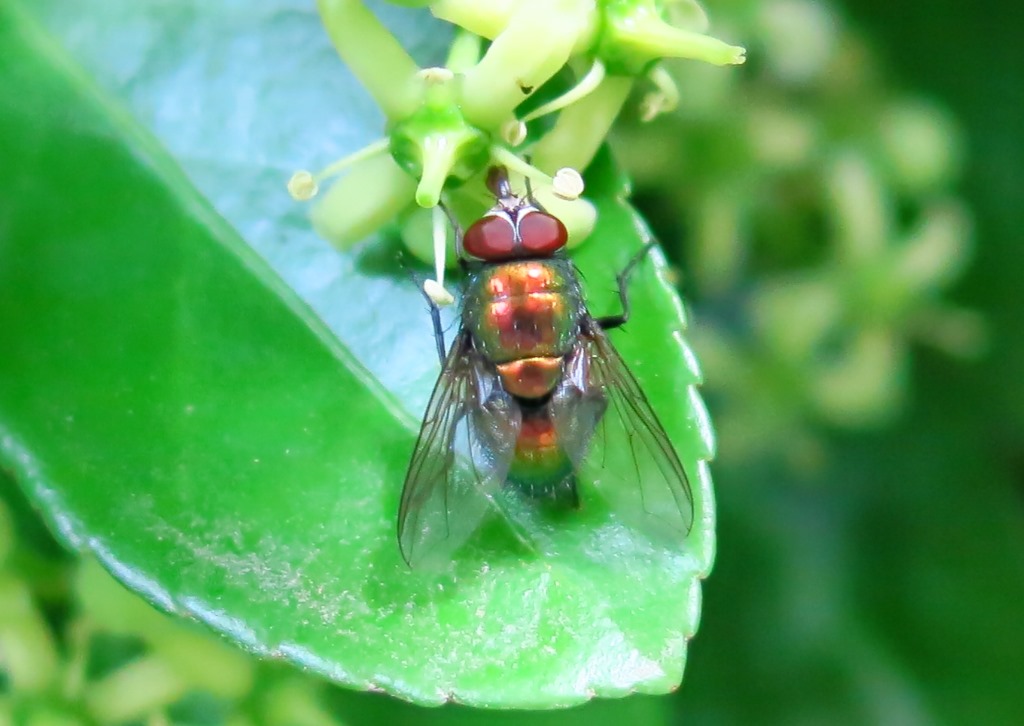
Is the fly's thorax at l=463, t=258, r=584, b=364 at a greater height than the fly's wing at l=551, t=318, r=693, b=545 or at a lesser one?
greater

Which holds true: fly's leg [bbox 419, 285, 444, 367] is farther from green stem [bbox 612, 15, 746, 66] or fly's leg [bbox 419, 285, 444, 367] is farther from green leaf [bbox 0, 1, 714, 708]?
green stem [bbox 612, 15, 746, 66]

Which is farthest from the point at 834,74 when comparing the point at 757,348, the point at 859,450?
the point at 859,450

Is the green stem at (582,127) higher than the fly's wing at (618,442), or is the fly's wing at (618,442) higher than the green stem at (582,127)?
the green stem at (582,127)

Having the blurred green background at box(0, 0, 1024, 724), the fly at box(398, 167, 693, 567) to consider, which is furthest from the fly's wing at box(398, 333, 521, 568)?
the blurred green background at box(0, 0, 1024, 724)

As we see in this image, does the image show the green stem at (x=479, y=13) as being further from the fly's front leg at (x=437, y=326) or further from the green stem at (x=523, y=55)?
the fly's front leg at (x=437, y=326)

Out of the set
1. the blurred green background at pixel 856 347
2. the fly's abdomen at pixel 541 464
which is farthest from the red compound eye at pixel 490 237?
the blurred green background at pixel 856 347

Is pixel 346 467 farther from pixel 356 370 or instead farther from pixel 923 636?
pixel 923 636

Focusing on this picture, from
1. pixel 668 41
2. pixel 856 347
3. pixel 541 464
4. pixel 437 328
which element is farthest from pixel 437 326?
pixel 856 347
